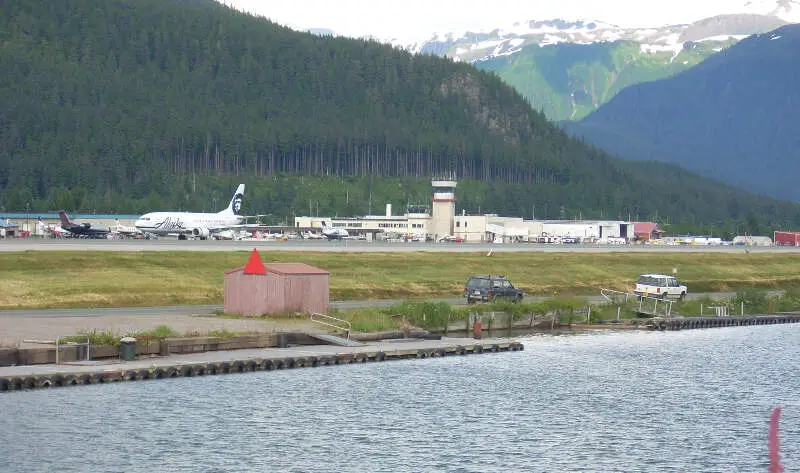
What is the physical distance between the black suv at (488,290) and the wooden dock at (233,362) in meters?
16.9

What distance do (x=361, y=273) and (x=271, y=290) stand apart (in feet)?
113

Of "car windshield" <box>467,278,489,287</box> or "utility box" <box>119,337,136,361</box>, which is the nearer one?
"utility box" <box>119,337,136,361</box>

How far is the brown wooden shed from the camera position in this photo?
7675 cm

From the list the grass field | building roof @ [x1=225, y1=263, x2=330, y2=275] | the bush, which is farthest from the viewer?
the bush

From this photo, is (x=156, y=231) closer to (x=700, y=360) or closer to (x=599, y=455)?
(x=700, y=360)

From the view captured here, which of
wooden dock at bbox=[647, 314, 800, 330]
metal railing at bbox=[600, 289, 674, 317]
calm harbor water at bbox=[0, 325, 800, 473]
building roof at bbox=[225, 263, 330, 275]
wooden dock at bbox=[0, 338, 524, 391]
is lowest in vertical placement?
calm harbor water at bbox=[0, 325, 800, 473]

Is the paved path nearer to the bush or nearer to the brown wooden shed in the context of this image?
the brown wooden shed

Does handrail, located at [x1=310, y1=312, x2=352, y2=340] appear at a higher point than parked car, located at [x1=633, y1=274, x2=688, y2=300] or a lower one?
lower

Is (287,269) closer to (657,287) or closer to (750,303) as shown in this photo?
(657,287)

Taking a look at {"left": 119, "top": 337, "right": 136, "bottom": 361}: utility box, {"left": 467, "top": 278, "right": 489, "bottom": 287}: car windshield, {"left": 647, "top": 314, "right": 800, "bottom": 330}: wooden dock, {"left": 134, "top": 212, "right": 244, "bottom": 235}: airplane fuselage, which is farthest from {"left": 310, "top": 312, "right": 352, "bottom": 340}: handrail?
{"left": 134, "top": 212, "right": 244, "bottom": 235}: airplane fuselage

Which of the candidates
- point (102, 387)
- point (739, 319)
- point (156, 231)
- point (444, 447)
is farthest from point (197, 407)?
point (156, 231)

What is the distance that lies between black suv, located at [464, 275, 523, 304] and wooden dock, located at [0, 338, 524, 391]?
16943mm

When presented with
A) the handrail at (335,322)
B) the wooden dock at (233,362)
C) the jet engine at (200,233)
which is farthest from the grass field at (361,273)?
the jet engine at (200,233)

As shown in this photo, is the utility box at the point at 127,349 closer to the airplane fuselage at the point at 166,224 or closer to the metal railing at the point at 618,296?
the metal railing at the point at 618,296
